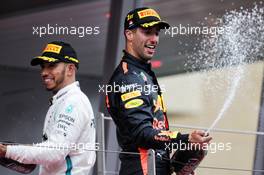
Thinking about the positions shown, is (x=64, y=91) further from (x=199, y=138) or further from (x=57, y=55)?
(x=199, y=138)

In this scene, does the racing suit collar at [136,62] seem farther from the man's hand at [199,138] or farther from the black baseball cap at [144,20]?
the man's hand at [199,138]

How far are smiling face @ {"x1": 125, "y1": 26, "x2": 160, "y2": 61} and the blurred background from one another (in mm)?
831

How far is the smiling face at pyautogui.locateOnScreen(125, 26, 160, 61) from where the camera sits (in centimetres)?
275

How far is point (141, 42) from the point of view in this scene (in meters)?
2.76

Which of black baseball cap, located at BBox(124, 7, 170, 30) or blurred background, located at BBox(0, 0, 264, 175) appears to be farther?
blurred background, located at BBox(0, 0, 264, 175)

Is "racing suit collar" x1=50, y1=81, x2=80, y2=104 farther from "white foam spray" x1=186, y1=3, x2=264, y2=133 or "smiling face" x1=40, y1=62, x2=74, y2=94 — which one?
"white foam spray" x1=186, y1=3, x2=264, y2=133

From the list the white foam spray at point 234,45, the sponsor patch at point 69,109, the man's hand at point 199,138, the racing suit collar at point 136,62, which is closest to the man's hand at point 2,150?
the sponsor patch at point 69,109

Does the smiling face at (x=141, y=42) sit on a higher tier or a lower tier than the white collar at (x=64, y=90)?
higher

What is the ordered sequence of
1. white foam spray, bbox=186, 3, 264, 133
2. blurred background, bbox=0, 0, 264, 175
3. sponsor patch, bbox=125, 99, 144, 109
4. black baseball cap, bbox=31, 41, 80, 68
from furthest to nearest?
white foam spray, bbox=186, 3, 264, 133 < blurred background, bbox=0, 0, 264, 175 < black baseball cap, bbox=31, 41, 80, 68 < sponsor patch, bbox=125, 99, 144, 109

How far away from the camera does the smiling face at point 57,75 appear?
112 inches

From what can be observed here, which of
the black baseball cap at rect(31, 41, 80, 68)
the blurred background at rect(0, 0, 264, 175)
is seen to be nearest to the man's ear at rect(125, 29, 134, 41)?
the black baseball cap at rect(31, 41, 80, 68)

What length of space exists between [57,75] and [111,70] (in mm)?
1055

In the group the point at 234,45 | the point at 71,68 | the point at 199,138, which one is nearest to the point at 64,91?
the point at 71,68

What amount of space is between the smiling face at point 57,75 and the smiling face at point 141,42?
9.3 inches
